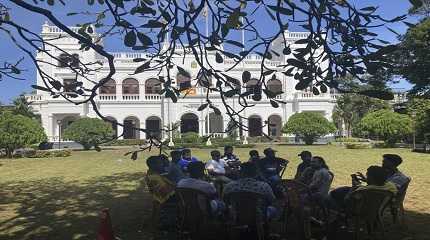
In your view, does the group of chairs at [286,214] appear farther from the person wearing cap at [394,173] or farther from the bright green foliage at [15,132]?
the bright green foliage at [15,132]

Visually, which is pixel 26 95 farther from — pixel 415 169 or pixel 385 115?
pixel 415 169

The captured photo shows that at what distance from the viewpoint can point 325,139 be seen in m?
43.1

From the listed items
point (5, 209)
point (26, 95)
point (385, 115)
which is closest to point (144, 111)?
point (26, 95)

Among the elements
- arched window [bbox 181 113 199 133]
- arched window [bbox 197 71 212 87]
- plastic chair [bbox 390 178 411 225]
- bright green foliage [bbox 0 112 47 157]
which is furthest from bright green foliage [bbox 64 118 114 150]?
arched window [bbox 197 71 212 87]

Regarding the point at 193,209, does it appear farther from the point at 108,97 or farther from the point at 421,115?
the point at 108,97

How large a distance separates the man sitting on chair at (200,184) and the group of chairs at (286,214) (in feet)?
0.18

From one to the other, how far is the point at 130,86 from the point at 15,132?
2015 cm

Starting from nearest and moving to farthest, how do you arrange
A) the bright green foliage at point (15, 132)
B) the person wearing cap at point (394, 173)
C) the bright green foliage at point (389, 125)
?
the person wearing cap at point (394, 173)
the bright green foliage at point (15, 132)
the bright green foliage at point (389, 125)

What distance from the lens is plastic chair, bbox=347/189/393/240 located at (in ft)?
18.0

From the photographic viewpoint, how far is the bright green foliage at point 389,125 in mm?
29906

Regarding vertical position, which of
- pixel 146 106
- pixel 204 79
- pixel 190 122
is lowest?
pixel 204 79

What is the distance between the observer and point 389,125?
30109mm

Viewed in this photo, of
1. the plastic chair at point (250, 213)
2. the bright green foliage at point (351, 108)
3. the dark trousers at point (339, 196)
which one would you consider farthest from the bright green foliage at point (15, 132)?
the bright green foliage at point (351, 108)

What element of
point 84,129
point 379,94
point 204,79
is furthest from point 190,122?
point 379,94
